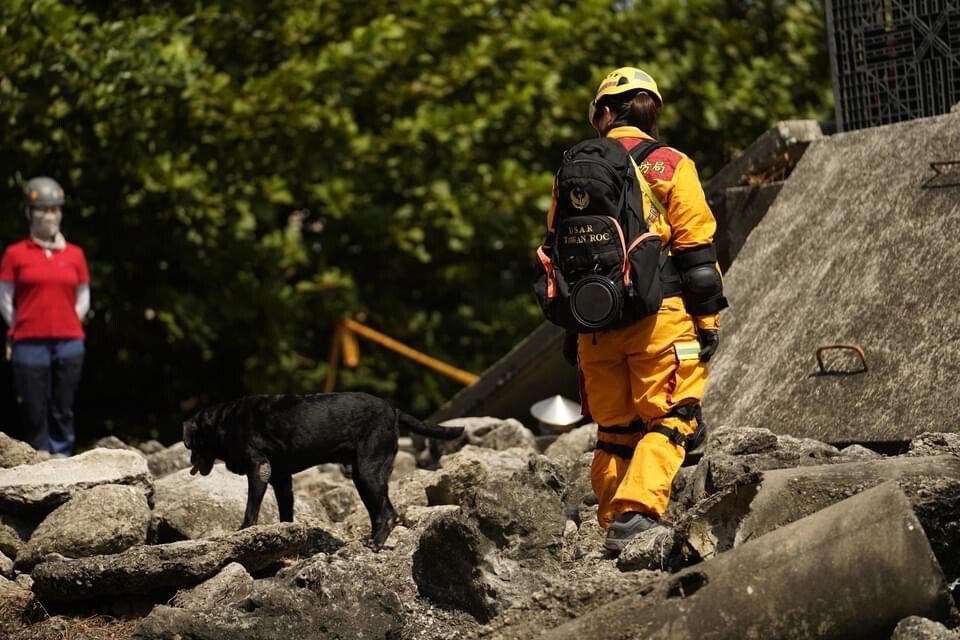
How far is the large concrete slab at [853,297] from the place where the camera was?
787 cm

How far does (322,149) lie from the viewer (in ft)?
45.4

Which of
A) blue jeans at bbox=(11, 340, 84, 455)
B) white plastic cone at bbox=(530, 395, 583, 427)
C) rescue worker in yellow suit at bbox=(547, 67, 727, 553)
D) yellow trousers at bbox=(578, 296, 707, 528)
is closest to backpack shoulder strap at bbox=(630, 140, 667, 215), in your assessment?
rescue worker in yellow suit at bbox=(547, 67, 727, 553)

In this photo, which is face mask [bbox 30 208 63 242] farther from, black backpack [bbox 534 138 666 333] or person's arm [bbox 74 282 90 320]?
black backpack [bbox 534 138 666 333]

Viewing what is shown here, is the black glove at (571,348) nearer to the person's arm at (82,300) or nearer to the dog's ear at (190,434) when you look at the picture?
the dog's ear at (190,434)

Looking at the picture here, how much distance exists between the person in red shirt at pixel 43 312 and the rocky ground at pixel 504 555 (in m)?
2.39

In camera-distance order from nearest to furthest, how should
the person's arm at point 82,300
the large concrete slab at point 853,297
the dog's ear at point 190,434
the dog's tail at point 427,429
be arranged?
1. the dog's ear at point 190,434
2. the dog's tail at point 427,429
3. the large concrete slab at point 853,297
4. the person's arm at point 82,300

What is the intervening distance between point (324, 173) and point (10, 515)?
6.70 m

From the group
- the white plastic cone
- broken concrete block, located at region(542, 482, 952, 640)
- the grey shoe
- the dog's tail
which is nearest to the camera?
broken concrete block, located at region(542, 482, 952, 640)

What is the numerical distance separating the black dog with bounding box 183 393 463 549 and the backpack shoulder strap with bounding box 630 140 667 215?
1554 mm

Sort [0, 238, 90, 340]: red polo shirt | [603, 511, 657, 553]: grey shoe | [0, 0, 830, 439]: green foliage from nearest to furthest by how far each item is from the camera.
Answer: [603, 511, 657, 553]: grey shoe, [0, 238, 90, 340]: red polo shirt, [0, 0, 830, 439]: green foliage

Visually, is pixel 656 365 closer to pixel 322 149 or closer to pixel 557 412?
pixel 557 412

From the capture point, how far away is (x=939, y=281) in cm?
820

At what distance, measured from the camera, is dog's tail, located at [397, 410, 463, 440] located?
7.52 metres

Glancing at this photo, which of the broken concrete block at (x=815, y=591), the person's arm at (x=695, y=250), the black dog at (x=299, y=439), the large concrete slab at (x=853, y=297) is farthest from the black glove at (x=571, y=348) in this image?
the broken concrete block at (x=815, y=591)
